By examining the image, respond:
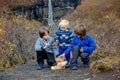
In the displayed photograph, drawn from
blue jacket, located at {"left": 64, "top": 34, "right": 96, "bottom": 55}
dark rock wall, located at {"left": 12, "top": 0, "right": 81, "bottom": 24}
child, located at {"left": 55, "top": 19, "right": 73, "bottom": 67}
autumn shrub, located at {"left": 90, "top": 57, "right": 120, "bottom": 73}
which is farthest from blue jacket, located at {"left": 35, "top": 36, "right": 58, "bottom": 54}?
dark rock wall, located at {"left": 12, "top": 0, "right": 81, "bottom": 24}

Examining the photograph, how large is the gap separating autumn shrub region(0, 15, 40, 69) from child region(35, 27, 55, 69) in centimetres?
251

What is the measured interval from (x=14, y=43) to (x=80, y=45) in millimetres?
4783

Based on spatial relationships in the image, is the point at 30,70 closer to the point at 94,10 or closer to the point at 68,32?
the point at 68,32

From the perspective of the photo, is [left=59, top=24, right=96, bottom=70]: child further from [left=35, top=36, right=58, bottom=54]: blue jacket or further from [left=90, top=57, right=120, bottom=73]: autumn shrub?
[left=90, top=57, right=120, bottom=73]: autumn shrub

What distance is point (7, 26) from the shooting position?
13.4 meters

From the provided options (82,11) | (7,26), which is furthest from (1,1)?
(7,26)

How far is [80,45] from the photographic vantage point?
8414 millimetres

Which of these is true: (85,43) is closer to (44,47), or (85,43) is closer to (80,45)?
(80,45)

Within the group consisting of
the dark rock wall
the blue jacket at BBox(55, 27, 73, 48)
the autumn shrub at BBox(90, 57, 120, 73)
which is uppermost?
the blue jacket at BBox(55, 27, 73, 48)

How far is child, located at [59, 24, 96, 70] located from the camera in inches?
326

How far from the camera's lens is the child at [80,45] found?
27.2 ft

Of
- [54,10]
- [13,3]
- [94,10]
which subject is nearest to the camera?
[94,10]

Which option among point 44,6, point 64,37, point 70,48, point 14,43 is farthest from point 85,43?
point 44,6

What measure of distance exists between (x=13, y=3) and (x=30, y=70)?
114 feet
